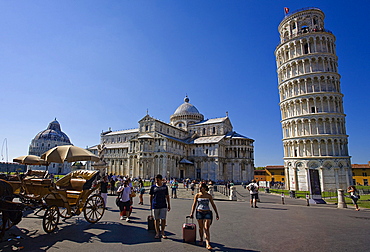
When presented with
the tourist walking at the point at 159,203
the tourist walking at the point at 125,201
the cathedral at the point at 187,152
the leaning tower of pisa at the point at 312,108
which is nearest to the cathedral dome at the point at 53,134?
the cathedral at the point at 187,152

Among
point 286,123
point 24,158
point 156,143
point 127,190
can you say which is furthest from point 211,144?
point 127,190

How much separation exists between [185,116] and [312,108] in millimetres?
39224

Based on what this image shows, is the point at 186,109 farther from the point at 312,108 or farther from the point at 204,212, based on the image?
the point at 204,212

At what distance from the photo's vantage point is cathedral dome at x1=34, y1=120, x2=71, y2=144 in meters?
102

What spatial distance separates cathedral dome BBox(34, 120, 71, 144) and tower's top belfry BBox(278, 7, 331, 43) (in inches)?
4224

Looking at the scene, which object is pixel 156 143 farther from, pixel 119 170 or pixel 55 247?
pixel 55 247

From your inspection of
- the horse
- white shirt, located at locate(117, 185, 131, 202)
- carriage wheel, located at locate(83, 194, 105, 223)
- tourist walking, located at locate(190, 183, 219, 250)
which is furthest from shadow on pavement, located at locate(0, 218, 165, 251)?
tourist walking, located at locate(190, 183, 219, 250)

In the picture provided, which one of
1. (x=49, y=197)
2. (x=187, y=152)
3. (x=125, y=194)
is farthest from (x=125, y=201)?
(x=187, y=152)

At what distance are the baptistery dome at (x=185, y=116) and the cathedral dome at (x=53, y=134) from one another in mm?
68092

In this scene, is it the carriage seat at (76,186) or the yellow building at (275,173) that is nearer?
the carriage seat at (76,186)

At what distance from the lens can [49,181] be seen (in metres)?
7.62

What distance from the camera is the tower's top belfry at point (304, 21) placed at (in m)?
36.8

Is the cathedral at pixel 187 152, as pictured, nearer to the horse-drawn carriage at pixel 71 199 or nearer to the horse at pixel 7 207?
the horse-drawn carriage at pixel 71 199

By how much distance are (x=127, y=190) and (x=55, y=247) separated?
3.91 meters
